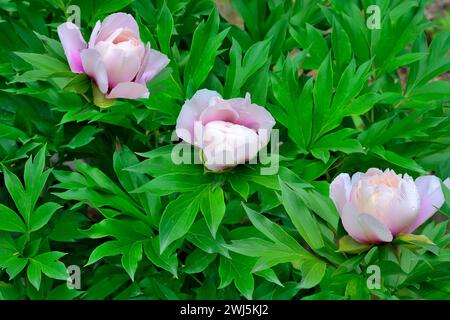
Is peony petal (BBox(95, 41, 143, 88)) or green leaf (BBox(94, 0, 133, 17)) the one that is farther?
green leaf (BBox(94, 0, 133, 17))

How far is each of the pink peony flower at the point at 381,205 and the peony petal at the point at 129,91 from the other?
11.9 inches

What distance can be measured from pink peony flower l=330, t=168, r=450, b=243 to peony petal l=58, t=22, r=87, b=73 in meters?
0.40

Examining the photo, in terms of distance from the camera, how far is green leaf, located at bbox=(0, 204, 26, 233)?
1.14 m

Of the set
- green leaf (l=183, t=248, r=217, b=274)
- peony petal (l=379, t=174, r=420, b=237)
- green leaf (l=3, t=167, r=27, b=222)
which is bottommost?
green leaf (l=183, t=248, r=217, b=274)

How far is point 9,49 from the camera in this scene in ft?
4.34

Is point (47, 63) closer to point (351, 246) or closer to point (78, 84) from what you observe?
point (78, 84)

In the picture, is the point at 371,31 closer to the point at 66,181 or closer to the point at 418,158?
the point at 418,158

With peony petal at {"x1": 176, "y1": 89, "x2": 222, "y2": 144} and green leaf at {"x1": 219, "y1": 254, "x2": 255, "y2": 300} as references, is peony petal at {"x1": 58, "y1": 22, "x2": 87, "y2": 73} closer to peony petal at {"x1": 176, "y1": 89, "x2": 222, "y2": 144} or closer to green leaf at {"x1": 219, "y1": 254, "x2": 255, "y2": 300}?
peony petal at {"x1": 176, "y1": 89, "x2": 222, "y2": 144}

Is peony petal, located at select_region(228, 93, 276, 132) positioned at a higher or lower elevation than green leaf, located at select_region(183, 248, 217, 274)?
higher

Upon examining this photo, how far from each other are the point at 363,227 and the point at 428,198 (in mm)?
111

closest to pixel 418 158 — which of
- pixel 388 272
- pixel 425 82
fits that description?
pixel 425 82

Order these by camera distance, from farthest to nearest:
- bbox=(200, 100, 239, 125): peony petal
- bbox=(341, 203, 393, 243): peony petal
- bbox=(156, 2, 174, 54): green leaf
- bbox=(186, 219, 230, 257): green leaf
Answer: bbox=(156, 2, 174, 54): green leaf, bbox=(186, 219, 230, 257): green leaf, bbox=(200, 100, 239, 125): peony petal, bbox=(341, 203, 393, 243): peony petal

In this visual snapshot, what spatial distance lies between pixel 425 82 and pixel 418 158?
0.48ft

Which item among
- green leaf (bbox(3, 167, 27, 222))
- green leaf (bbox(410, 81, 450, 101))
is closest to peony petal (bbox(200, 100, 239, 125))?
green leaf (bbox(3, 167, 27, 222))
